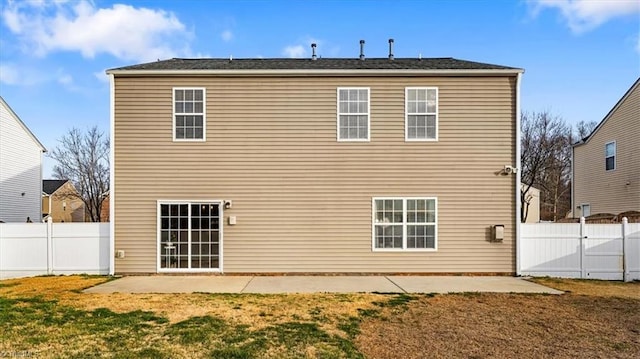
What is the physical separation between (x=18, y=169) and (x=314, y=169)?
15358 mm

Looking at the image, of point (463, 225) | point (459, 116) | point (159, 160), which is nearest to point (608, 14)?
point (459, 116)

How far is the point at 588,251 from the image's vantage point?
35.9 ft

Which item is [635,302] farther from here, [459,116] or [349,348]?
[349,348]

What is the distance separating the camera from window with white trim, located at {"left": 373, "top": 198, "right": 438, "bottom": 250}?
1125cm

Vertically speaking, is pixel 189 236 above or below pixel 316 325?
above

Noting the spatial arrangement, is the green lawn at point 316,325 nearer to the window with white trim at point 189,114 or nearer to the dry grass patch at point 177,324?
the dry grass patch at point 177,324

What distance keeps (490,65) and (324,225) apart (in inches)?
267

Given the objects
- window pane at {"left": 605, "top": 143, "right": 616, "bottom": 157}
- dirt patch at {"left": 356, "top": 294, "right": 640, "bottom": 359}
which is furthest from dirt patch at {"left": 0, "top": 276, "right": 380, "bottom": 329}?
window pane at {"left": 605, "top": 143, "right": 616, "bottom": 157}

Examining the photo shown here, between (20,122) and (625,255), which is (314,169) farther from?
(20,122)

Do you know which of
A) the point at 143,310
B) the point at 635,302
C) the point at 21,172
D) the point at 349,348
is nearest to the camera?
the point at 349,348

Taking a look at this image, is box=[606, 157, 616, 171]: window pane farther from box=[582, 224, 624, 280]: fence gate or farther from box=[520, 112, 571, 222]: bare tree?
box=[582, 224, 624, 280]: fence gate

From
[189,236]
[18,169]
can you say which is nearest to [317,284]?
[189,236]

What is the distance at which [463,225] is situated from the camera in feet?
37.0

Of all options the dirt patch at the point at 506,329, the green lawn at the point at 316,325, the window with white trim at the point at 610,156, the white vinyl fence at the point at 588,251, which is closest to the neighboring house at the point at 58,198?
the green lawn at the point at 316,325
